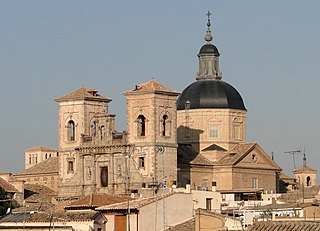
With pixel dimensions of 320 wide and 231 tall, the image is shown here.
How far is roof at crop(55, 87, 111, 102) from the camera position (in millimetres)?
95438

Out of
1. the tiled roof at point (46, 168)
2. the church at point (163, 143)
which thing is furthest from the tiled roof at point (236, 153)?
the tiled roof at point (46, 168)

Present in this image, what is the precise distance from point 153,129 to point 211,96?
12424mm

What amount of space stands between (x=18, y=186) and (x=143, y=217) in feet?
141

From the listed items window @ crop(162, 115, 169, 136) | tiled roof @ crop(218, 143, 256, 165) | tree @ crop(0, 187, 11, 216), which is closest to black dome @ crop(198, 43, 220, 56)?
tiled roof @ crop(218, 143, 256, 165)

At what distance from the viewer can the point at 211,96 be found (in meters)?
101

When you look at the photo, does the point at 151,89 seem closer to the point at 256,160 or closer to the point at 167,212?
the point at 256,160

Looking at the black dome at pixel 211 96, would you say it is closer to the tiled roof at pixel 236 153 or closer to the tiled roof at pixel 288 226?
the tiled roof at pixel 236 153

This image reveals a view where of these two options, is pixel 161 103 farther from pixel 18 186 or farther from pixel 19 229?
pixel 19 229

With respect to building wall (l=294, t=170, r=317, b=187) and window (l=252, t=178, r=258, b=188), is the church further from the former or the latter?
building wall (l=294, t=170, r=317, b=187)

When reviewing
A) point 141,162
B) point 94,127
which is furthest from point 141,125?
point 94,127

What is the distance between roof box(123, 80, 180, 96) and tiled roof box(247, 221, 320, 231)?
49.3m

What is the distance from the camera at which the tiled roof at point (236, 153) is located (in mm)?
94875

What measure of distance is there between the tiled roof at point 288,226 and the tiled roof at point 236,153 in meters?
53.2

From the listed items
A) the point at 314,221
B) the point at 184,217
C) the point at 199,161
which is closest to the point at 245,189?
the point at 199,161
